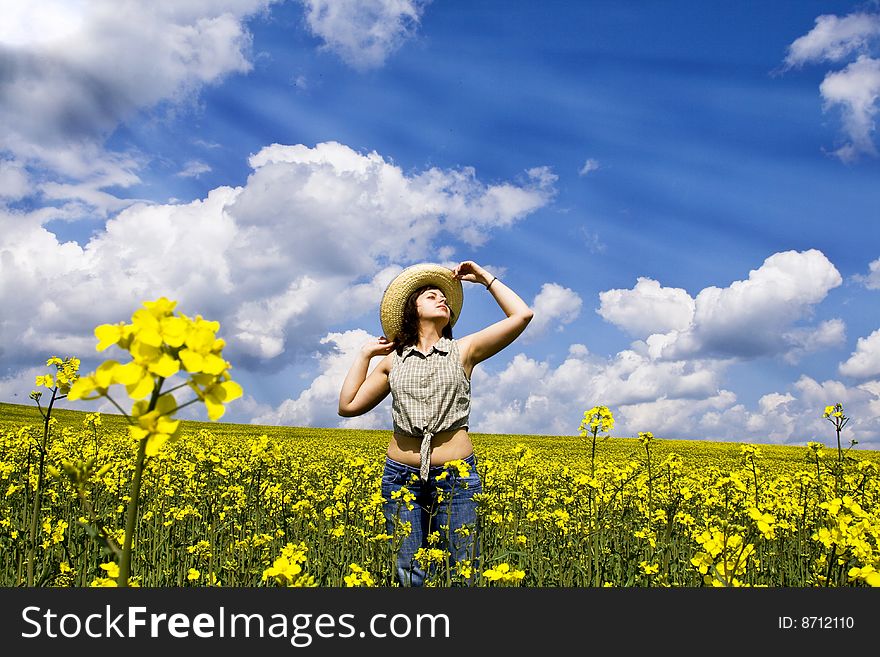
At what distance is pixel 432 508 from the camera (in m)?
4.68

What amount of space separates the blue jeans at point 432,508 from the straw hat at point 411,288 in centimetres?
121

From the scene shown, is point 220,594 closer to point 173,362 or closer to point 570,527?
point 173,362

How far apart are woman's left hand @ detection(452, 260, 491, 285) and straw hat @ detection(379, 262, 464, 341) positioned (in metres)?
0.11

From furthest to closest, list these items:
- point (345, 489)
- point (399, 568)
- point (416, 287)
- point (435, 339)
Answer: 1. point (345, 489)
2. point (416, 287)
3. point (435, 339)
4. point (399, 568)

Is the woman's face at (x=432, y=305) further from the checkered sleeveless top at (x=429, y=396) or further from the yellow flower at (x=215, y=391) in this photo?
the yellow flower at (x=215, y=391)

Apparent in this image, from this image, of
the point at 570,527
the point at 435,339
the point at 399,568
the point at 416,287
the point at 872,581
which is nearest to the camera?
the point at 872,581

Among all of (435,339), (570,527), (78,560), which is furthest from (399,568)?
(78,560)

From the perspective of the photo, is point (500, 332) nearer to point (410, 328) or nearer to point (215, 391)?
point (410, 328)

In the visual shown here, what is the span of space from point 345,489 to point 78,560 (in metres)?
2.33

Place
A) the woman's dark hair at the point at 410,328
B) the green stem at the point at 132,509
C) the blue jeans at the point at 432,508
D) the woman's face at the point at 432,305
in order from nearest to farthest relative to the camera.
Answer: the green stem at the point at 132,509
the blue jeans at the point at 432,508
the woman's face at the point at 432,305
the woman's dark hair at the point at 410,328

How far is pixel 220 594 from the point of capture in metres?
2.33

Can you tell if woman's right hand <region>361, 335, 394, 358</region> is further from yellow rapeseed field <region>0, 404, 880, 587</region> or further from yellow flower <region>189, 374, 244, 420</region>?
yellow flower <region>189, 374, 244, 420</region>

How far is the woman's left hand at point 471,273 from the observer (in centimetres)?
529

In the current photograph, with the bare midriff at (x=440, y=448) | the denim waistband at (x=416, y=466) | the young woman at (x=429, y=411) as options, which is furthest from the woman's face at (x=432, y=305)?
the denim waistband at (x=416, y=466)
